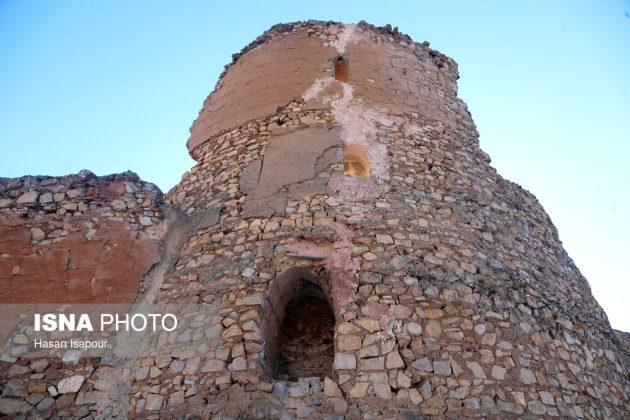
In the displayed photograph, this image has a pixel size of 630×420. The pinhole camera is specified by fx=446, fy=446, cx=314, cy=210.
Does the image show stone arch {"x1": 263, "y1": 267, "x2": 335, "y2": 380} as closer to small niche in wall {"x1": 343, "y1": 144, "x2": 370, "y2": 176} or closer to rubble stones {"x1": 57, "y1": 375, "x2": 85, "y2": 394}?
small niche in wall {"x1": 343, "y1": 144, "x2": 370, "y2": 176}

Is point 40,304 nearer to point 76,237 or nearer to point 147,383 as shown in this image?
point 76,237

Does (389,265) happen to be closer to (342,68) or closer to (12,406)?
(12,406)

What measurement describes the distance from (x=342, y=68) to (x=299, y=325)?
13.4ft

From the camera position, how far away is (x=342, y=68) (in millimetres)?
7004

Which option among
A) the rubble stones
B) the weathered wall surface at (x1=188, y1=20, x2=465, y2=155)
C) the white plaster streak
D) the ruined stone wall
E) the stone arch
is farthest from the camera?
the weathered wall surface at (x1=188, y1=20, x2=465, y2=155)

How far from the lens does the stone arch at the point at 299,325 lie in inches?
177

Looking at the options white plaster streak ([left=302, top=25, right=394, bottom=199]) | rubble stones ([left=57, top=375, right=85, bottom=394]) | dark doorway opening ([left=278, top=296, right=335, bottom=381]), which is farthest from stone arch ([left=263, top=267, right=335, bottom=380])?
rubble stones ([left=57, top=375, right=85, bottom=394])

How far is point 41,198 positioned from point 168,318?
2312mm

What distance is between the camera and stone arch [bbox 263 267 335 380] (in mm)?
4492

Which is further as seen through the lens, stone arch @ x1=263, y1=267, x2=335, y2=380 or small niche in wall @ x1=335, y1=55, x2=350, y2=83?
small niche in wall @ x1=335, y1=55, x2=350, y2=83

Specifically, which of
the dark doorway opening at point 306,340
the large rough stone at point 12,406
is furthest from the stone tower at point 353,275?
the large rough stone at point 12,406

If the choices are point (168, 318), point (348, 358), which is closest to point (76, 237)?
point (168, 318)

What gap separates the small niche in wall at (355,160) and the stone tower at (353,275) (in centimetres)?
3

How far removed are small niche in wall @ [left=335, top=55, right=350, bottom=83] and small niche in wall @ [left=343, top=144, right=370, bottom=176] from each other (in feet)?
5.39
